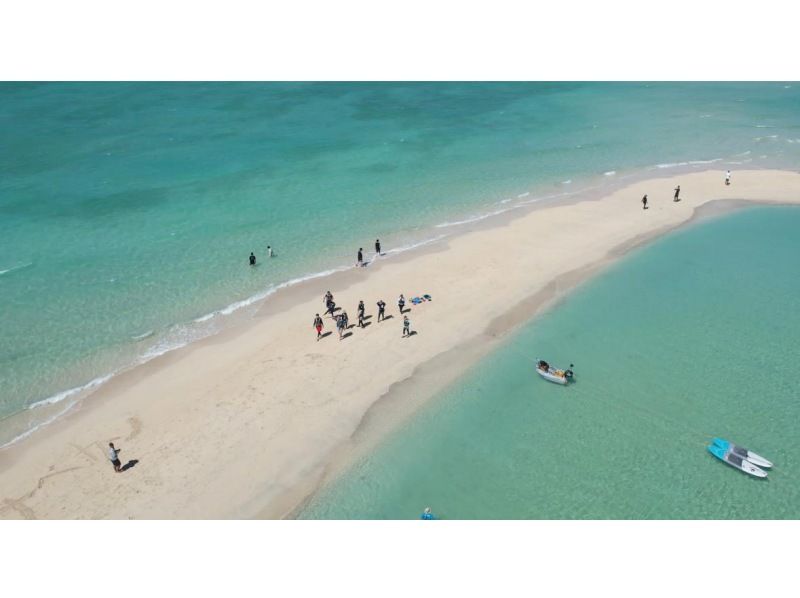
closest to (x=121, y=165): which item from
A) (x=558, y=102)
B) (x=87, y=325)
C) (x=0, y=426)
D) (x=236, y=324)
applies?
(x=87, y=325)

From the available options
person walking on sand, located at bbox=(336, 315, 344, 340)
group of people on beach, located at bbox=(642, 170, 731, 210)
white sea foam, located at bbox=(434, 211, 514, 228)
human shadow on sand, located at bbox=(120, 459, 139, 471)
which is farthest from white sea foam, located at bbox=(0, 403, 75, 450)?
group of people on beach, located at bbox=(642, 170, 731, 210)

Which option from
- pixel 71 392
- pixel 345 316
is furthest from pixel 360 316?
pixel 71 392

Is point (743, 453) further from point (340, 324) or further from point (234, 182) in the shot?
point (234, 182)

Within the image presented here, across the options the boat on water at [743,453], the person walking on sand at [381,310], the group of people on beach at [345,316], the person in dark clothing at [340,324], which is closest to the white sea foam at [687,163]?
the group of people on beach at [345,316]

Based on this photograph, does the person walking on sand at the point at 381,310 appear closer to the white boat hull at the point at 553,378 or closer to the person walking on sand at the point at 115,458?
the white boat hull at the point at 553,378

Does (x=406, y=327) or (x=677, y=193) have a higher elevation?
(x=677, y=193)

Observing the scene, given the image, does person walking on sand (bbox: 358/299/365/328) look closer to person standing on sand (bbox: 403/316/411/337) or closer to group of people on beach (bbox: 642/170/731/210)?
person standing on sand (bbox: 403/316/411/337)

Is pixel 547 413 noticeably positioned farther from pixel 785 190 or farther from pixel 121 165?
pixel 121 165
